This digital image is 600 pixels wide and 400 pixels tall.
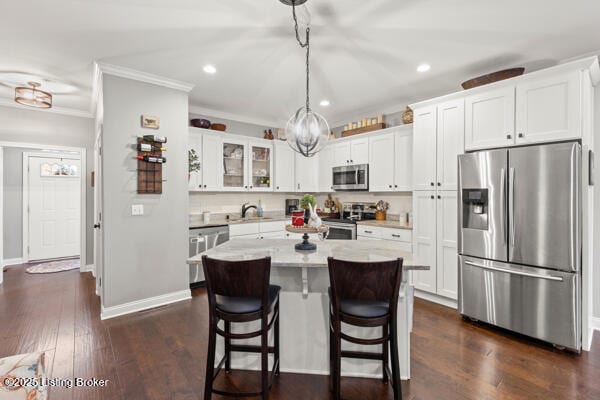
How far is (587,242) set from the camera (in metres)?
2.39

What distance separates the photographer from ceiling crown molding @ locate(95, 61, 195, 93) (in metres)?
3.05

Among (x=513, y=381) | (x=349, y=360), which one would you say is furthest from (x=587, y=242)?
(x=349, y=360)

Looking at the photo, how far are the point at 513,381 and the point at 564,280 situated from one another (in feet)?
3.37

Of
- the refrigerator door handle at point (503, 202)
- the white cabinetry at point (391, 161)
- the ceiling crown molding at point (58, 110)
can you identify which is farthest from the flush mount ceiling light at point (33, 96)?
the refrigerator door handle at point (503, 202)

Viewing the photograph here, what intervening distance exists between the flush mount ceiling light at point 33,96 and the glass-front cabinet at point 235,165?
7.70 feet

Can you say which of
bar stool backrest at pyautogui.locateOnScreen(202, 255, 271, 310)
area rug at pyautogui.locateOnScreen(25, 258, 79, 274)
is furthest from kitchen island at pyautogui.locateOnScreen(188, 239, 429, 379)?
area rug at pyautogui.locateOnScreen(25, 258, 79, 274)

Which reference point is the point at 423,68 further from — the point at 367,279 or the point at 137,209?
the point at 137,209

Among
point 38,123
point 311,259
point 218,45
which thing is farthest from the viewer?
point 38,123

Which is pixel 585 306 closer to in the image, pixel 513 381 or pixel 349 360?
pixel 513 381

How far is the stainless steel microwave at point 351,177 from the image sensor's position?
15.3 feet

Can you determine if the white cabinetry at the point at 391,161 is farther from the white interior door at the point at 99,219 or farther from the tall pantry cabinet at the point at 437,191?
the white interior door at the point at 99,219

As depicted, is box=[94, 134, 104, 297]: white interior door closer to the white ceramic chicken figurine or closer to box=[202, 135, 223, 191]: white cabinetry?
box=[202, 135, 223, 191]: white cabinetry

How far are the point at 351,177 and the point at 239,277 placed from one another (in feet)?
11.7

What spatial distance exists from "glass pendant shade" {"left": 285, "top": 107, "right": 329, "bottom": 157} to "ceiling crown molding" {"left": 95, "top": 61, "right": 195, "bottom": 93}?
1.91m
